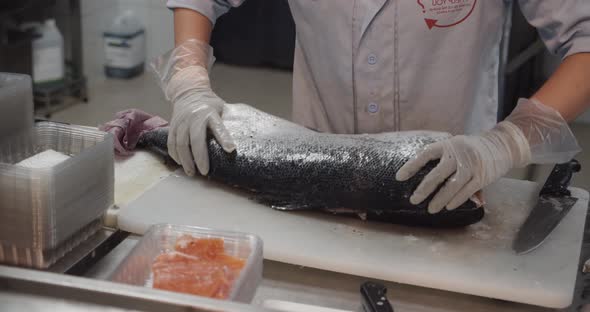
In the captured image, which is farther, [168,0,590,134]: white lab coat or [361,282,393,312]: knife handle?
[168,0,590,134]: white lab coat

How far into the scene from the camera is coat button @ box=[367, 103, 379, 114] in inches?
72.5

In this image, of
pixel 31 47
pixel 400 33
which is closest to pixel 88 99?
pixel 31 47

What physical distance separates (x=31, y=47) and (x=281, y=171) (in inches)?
123

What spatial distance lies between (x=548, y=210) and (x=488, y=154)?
8.2 inches

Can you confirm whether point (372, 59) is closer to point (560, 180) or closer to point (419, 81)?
point (419, 81)

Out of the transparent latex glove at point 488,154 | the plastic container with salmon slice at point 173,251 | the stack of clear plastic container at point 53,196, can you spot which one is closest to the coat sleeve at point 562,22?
the transparent latex glove at point 488,154

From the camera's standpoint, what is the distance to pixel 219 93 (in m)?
4.82

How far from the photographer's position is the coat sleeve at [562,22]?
1.54 metres

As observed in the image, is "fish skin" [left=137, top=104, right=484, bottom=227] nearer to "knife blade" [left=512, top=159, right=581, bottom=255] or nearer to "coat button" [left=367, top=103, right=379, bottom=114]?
"knife blade" [left=512, top=159, right=581, bottom=255]

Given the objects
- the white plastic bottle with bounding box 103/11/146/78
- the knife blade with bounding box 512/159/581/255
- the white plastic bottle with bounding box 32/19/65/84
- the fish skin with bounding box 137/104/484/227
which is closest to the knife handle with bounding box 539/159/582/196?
the knife blade with bounding box 512/159/581/255

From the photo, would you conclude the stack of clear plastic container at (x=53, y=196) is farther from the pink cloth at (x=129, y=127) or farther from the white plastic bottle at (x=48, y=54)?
the white plastic bottle at (x=48, y=54)

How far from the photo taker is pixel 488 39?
181 cm

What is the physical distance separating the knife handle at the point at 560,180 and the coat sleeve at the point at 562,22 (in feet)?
0.90

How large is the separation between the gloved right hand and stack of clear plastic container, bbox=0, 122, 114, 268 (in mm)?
323
